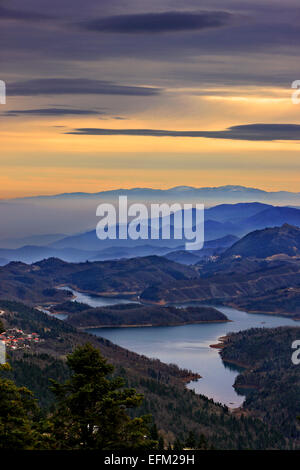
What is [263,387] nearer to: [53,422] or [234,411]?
[234,411]

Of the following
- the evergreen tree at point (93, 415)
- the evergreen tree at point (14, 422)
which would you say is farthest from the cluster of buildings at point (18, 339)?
the evergreen tree at point (14, 422)

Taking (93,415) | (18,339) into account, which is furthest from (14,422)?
(18,339)

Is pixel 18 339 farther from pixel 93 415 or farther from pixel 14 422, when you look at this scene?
pixel 14 422

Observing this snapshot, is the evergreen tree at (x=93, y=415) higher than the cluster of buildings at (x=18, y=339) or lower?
lower

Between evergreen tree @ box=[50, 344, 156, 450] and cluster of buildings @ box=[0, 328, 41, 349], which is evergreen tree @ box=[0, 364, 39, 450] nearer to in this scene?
evergreen tree @ box=[50, 344, 156, 450]

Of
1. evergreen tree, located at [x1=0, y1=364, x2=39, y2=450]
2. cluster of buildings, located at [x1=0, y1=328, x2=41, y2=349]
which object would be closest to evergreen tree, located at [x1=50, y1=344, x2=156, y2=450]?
evergreen tree, located at [x1=0, y1=364, x2=39, y2=450]

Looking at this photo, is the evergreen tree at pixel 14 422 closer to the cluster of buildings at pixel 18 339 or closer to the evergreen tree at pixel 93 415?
the evergreen tree at pixel 93 415
